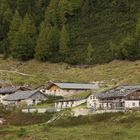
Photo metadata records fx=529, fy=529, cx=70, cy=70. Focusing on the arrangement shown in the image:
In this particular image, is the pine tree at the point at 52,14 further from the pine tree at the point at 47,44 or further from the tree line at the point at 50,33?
the pine tree at the point at 47,44

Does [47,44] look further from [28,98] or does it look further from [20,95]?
[28,98]

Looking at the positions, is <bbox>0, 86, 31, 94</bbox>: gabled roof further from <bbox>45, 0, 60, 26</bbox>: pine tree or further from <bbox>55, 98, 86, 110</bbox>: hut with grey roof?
<bbox>45, 0, 60, 26</bbox>: pine tree

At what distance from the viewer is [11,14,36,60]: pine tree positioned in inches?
5945

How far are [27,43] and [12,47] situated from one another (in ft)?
15.5

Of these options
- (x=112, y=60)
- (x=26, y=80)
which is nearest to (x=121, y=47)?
(x=112, y=60)

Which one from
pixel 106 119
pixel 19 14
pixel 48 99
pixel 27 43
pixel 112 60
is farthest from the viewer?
pixel 19 14

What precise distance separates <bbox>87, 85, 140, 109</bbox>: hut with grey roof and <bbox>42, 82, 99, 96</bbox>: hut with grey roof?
17144 mm

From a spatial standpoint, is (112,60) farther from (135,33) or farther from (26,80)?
(26,80)

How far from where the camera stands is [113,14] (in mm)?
158500

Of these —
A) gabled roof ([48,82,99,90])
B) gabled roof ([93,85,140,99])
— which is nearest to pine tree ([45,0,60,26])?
gabled roof ([48,82,99,90])

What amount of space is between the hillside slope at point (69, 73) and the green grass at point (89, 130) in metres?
35.0

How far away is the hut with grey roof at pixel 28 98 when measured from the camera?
106m

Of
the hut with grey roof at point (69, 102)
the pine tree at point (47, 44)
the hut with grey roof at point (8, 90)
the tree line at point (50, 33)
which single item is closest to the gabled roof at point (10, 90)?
the hut with grey roof at point (8, 90)

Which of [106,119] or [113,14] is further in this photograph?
[113,14]
